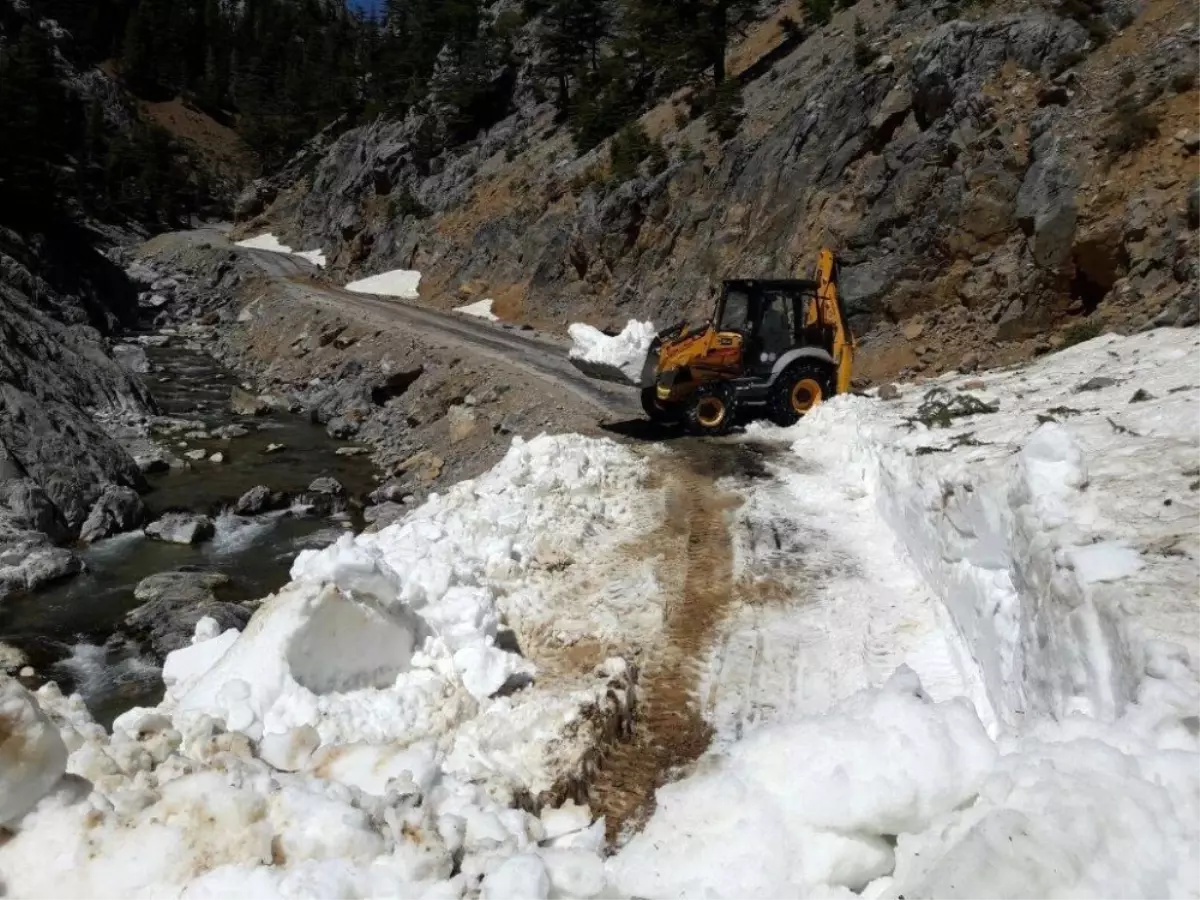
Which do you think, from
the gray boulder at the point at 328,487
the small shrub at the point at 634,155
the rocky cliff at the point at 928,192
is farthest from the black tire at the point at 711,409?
the small shrub at the point at 634,155

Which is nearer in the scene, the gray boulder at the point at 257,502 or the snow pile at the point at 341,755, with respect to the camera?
the snow pile at the point at 341,755

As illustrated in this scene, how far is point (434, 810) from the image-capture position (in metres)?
4.79

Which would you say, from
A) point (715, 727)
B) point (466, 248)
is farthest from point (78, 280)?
point (715, 727)

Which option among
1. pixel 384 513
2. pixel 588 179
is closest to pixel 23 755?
pixel 384 513

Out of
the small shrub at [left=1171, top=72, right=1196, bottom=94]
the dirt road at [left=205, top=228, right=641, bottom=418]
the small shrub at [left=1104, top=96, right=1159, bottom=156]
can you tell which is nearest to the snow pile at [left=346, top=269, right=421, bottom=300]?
the dirt road at [left=205, top=228, right=641, bottom=418]

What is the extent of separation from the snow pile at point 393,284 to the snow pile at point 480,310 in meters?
5.44

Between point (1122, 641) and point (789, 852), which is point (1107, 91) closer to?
point (1122, 641)

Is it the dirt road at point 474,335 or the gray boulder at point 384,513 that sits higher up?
the dirt road at point 474,335

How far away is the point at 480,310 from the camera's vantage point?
35.1 m

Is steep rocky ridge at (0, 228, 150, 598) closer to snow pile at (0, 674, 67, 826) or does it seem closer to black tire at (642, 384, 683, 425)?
black tire at (642, 384, 683, 425)

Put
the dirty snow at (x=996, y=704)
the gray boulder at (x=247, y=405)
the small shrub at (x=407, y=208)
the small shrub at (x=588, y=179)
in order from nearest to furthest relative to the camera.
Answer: the dirty snow at (x=996, y=704), the gray boulder at (x=247, y=405), the small shrub at (x=588, y=179), the small shrub at (x=407, y=208)

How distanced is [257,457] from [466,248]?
2052 cm

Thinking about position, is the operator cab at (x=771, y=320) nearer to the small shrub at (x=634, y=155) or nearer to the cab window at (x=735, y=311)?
the cab window at (x=735, y=311)

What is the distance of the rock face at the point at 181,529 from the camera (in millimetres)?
15961
